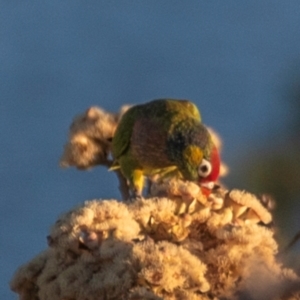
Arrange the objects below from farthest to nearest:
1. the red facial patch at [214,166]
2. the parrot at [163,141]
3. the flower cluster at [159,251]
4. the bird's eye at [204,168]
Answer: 1. the parrot at [163,141]
2. the bird's eye at [204,168]
3. the red facial patch at [214,166]
4. the flower cluster at [159,251]

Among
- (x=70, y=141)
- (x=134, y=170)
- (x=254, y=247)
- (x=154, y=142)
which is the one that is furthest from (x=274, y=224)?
(x=154, y=142)

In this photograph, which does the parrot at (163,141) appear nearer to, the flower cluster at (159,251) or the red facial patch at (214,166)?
the red facial patch at (214,166)

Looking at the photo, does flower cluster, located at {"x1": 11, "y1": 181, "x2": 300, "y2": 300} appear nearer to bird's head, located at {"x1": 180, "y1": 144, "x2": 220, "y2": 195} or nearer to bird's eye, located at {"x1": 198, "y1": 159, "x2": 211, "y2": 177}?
bird's head, located at {"x1": 180, "y1": 144, "x2": 220, "y2": 195}

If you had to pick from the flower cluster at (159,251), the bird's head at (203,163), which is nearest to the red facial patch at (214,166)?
the bird's head at (203,163)

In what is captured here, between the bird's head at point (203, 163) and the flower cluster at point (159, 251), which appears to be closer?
the flower cluster at point (159, 251)

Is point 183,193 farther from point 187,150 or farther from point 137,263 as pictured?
point 187,150

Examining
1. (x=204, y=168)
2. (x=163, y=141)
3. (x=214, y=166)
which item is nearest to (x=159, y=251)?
(x=214, y=166)
